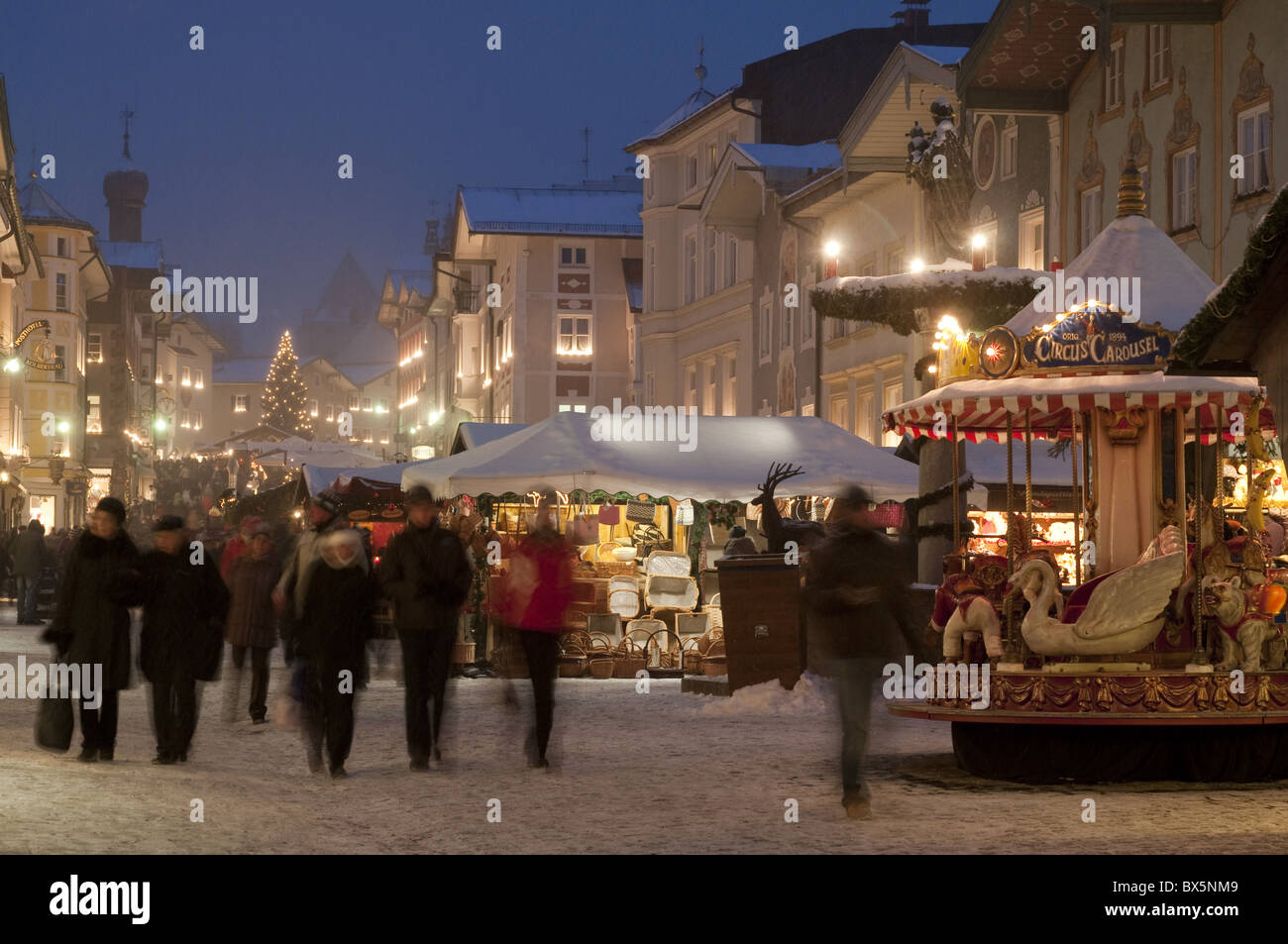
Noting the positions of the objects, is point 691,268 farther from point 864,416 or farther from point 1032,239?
point 1032,239

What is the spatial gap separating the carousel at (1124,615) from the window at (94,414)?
8633cm

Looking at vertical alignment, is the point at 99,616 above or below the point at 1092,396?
below

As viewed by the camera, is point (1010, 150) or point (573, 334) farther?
point (573, 334)

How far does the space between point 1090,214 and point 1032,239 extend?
2533 mm

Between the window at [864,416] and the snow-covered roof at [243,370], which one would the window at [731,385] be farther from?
the snow-covered roof at [243,370]

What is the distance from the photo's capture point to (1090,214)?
27.3 meters

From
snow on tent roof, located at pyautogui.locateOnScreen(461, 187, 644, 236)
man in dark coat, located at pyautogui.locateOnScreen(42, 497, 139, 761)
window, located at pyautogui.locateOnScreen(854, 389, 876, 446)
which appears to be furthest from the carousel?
snow on tent roof, located at pyautogui.locateOnScreen(461, 187, 644, 236)

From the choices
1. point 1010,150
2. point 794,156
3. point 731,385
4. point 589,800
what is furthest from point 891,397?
point 589,800

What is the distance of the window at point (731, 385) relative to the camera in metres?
49.2

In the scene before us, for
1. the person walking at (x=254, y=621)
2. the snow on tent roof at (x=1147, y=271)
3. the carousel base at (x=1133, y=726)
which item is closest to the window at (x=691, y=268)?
the person walking at (x=254, y=621)

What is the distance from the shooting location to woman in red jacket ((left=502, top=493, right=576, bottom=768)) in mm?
13508

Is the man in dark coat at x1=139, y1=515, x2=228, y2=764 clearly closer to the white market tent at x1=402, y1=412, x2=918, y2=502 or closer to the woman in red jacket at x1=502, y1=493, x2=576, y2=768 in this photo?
the woman in red jacket at x1=502, y1=493, x2=576, y2=768

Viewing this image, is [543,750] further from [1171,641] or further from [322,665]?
[1171,641]
